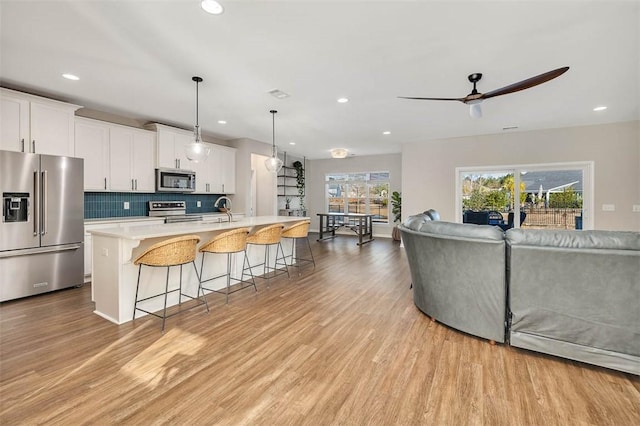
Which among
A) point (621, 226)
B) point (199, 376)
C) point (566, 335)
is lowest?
point (199, 376)

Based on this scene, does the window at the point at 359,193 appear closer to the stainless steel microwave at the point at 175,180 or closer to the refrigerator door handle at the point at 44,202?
the stainless steel microwave at the point at 175,180

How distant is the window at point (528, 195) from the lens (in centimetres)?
587

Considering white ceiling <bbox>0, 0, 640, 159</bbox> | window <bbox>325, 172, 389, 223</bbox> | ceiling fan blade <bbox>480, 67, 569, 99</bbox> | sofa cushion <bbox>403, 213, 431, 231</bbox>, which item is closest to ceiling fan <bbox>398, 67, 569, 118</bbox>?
ceiling fan blade <bbox>480, 67, 569, 99</bbox>

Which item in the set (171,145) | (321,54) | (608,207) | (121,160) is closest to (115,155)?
(121,160)

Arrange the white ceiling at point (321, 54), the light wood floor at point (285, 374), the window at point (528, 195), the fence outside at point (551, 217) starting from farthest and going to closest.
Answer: the fence outside at point (551, 217), the window at point (528, 195), the white ceiling at point (321, 54), the light wood floor at point (285, 374)

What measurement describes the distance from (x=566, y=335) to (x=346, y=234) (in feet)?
25.1

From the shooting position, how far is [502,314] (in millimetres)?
2400

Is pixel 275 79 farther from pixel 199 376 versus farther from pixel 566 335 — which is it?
pixel 566 335

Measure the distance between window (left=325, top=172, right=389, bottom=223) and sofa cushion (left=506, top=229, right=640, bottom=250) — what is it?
286 inches

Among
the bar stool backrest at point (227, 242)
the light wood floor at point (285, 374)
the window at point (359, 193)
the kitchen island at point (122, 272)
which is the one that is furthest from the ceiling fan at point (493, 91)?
the window at point (359, 193)

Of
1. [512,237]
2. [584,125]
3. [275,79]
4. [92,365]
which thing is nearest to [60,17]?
[275,79]

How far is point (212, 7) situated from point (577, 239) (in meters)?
3.19

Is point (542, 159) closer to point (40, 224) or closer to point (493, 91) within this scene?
point (493, 91)

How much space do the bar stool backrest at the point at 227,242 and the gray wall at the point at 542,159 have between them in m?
5.06
